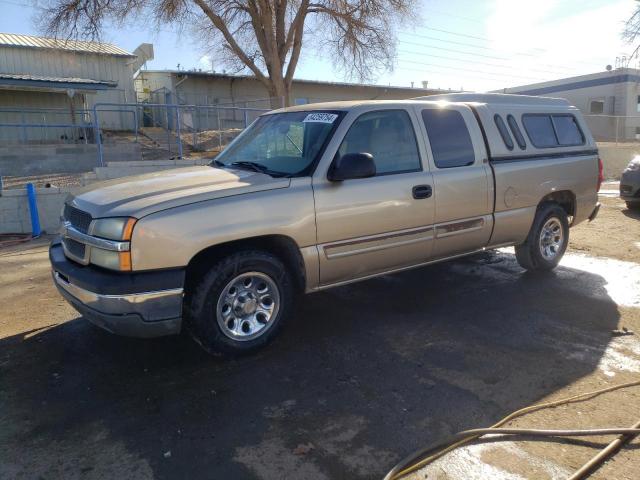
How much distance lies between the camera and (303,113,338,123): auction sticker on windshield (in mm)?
4484

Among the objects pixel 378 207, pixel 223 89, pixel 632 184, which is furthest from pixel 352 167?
pixel 223 89

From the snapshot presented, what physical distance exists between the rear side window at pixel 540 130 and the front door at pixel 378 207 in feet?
5.93

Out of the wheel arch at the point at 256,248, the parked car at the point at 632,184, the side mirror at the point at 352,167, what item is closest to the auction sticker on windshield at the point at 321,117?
the side mirror at the point at 352,167

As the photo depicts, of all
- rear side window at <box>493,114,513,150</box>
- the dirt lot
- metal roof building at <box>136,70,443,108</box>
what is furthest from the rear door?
metal roof building at <box>136,70,443,108</box>

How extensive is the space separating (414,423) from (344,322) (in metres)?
1.74

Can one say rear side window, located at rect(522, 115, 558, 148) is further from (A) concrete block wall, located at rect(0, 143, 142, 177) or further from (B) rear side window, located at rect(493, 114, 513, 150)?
(A) concrete block wall, located at rect(0, 143, 142, 177)

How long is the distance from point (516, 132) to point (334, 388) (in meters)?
3.66

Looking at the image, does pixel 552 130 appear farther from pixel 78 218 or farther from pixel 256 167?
pixel 78 218

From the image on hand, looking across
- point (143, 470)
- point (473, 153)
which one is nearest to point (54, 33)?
point (473, 153)

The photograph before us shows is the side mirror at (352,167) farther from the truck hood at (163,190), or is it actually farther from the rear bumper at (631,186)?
the rear bumper at (631,186)

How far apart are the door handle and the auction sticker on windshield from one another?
3.13 ft

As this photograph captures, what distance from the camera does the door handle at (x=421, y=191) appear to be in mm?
4668

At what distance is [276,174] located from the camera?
166 inches

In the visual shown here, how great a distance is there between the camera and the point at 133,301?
344cm
